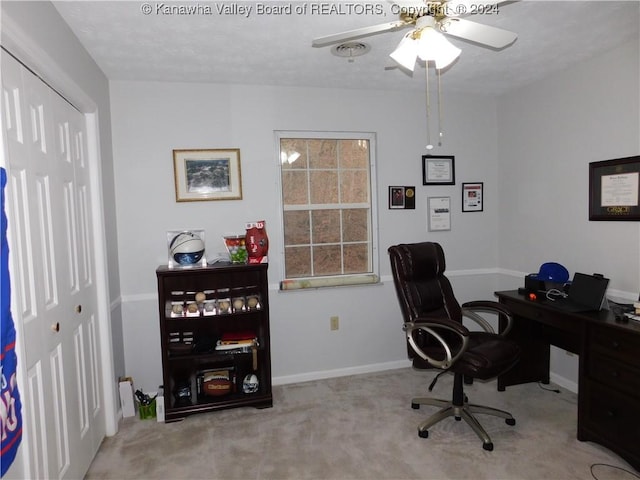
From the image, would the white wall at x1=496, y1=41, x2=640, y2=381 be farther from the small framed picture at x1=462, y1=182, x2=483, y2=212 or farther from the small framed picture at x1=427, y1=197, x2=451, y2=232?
the small framed picture at x1=427, y1=197, x2=451, y2=232

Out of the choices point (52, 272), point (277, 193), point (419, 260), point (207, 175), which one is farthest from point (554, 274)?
point (52, 272)

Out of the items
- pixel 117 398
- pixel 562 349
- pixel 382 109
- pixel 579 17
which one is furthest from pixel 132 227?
pixel 562 349

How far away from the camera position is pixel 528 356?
10.5 ft

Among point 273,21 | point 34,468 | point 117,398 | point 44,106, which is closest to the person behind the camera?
point 34,468

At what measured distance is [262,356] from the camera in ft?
10.0

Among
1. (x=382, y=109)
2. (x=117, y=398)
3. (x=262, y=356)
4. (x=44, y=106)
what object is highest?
(x=382, y=109)

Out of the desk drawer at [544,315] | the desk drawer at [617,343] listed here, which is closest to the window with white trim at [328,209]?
the desk drawer at [544,315]

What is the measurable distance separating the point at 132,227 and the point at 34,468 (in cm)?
180

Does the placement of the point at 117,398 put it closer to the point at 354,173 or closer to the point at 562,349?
the point at 354,173

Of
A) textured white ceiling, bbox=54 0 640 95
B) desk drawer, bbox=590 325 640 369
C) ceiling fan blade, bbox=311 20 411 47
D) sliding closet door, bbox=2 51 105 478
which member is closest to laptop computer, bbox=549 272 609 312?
desk drawer, bbox=590 325 640 369

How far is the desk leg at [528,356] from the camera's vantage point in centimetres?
311

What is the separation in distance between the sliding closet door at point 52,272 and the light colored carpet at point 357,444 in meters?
0.41

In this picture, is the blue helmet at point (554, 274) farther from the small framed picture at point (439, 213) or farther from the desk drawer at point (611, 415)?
the small framed picture at point (439, 213)

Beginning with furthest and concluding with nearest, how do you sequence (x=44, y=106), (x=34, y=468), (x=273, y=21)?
(x=273, y=21) → (x=44, y=106) → (x=34, y=468)
